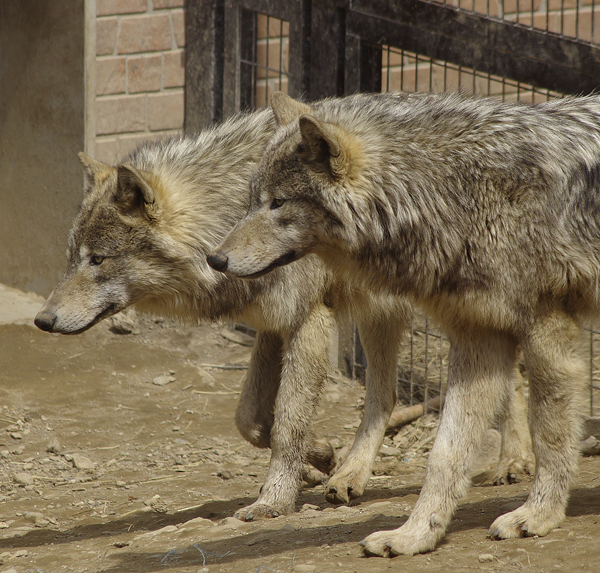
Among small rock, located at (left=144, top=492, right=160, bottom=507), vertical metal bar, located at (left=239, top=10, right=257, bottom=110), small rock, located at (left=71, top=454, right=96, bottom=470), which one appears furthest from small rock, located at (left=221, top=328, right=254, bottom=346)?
small rock, located at (left=144, top=492, right=160, bottom=507)

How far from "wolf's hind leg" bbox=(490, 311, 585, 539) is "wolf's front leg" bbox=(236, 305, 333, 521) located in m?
1.29

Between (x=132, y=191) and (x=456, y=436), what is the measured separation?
2013mm

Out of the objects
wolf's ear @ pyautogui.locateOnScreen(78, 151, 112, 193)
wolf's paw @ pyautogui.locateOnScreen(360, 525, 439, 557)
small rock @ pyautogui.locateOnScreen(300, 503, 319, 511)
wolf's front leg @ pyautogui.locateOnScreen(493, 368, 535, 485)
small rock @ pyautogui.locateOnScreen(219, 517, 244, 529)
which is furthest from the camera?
wolf's front leg @ pyautogui.locateOnScreen(493, 368, 535, 485)

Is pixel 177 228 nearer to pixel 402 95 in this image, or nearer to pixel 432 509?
pixel 402 95

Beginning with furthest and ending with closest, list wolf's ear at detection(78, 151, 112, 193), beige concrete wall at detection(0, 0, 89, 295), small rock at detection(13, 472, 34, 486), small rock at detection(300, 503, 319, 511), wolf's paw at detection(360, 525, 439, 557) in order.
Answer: beige concrete wall at detection(0, 0, 89, 295)
small rock at detection(13, 472, 34, 486)
wolf's ear at detection(78, 151, 112, 193)
small rock at detection(300, 503, 319, 511)
wolf's paw at detection(360, 525, 439, 557)

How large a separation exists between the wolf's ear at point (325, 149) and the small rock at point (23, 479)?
2986mm

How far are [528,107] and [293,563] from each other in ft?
7.10

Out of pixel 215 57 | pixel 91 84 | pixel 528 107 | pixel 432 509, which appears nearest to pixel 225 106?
pixel 215 57

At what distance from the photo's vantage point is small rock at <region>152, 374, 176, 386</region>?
664 centimetres

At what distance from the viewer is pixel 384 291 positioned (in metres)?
3.59

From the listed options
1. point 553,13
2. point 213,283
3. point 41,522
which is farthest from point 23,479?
point 553,13

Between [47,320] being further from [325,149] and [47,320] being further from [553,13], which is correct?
[553,13]

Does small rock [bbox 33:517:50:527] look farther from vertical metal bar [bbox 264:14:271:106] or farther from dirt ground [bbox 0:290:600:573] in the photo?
vertical metal bar [bbox 264:14:271:106]

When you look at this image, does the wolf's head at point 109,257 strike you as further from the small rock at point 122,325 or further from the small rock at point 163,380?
the small rock at point 122,325
